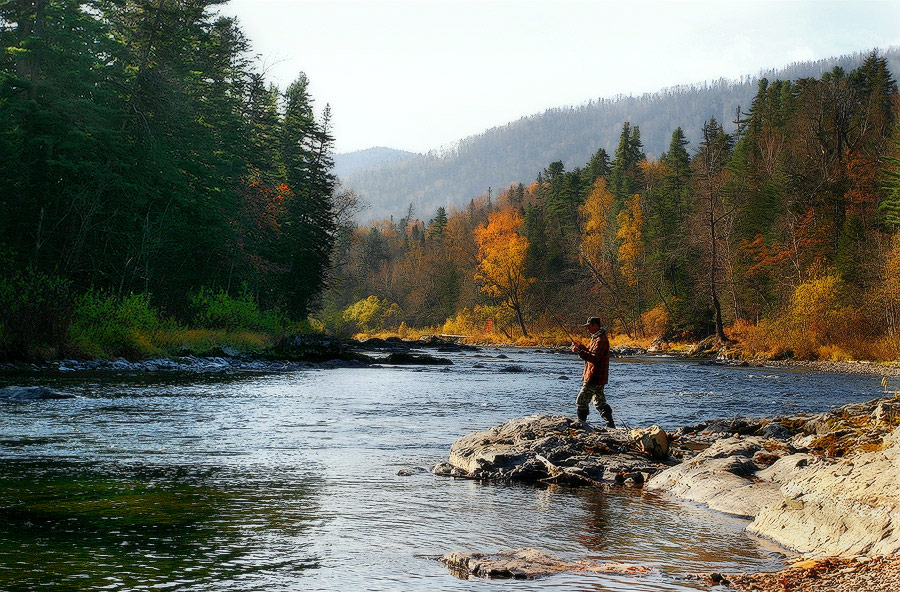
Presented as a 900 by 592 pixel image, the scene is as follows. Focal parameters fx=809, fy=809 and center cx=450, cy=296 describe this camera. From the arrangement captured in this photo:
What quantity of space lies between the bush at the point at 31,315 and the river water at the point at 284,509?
6.33m

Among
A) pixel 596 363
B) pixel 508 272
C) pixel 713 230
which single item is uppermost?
pixel 713 230

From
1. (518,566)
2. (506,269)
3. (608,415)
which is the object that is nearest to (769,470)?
(608,415)

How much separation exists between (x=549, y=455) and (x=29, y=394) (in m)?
11.6

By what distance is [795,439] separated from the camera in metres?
12.4

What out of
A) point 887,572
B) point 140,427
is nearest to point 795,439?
point 887,572

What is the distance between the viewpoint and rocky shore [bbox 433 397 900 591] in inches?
241

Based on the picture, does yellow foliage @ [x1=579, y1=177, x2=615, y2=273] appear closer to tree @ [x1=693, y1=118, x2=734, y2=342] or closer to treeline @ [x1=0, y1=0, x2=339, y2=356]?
tree @ [x1=693, y1=118, x2=734, y2=342]

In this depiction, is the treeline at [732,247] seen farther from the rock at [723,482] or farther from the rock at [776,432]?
the rock at [723,482]

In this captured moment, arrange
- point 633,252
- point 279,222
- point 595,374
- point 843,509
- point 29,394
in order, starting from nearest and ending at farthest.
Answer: point 843,509 → point 595,374 → point 29,394 → point 279,222 → point 633,252

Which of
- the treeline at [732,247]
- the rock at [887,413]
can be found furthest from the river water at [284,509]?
the treeline at [732,247]

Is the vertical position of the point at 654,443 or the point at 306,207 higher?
the point at 306,207

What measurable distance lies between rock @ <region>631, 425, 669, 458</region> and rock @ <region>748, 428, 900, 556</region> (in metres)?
3.60

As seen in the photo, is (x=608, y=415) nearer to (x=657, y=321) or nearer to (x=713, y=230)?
(x=713, y=230)

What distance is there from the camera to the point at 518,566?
6242 millimetres
